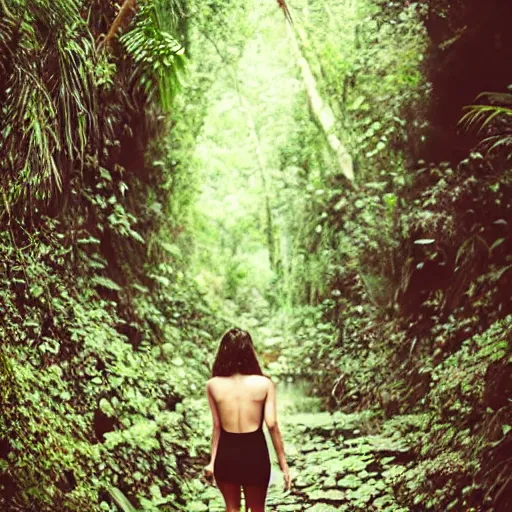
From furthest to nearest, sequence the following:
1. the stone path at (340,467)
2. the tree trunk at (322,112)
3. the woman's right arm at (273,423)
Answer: the tree trunk at (322,112) → the stone path at (340,467) → the woman's right arm at (273,423)

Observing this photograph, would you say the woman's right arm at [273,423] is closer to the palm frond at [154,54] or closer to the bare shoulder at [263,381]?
the bare shoulder at [263,381]

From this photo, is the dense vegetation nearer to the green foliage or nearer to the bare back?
the green foliage

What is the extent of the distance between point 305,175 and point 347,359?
2.78 metres

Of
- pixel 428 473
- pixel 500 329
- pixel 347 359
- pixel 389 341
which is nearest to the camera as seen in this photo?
pixel 428 473

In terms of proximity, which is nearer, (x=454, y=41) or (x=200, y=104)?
(x=454, y=41)

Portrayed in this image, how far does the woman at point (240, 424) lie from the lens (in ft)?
11.9

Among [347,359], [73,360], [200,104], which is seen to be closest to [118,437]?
[73,360]

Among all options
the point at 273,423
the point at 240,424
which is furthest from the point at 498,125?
the point at 240,424

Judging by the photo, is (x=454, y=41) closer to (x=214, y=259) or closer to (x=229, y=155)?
(x=229, y=155)

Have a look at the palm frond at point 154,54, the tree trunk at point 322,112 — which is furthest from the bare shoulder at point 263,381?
the tree trunk at point 322,112

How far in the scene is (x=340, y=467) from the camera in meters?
5.74

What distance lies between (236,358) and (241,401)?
27 centimetres

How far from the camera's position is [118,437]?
491cm

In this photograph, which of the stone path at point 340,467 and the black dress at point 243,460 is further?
the stone path at point 340,467
